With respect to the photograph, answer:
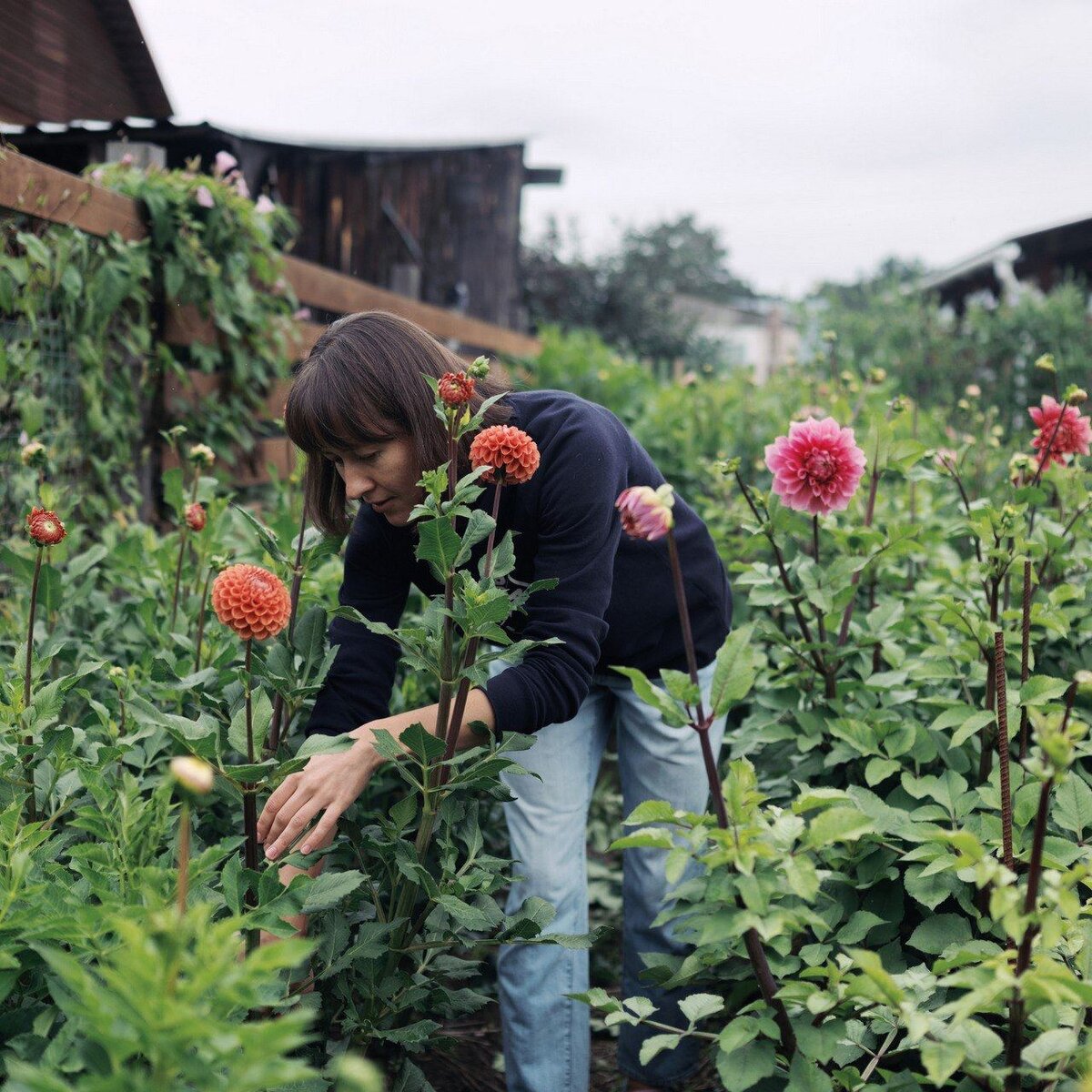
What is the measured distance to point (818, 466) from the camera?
5.34 ft

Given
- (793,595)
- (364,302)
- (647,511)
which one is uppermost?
(364,302)

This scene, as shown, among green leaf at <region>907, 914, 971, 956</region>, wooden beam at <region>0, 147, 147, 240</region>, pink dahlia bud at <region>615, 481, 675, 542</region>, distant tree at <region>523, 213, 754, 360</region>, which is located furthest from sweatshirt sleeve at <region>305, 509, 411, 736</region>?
distant tree at <region>523, 213, 754, 360</region>

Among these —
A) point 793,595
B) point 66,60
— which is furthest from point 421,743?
point 66,60

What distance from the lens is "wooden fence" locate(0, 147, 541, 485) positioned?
7.63 ft

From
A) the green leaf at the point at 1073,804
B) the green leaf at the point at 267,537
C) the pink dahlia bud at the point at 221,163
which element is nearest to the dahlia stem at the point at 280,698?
the green leaf at the point at 267,537

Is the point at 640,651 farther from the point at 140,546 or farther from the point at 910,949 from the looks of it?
the point at 140,546

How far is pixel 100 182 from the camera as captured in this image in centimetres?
291

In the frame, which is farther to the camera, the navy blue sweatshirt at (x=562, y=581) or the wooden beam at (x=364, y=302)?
the wooden beam at (x=364, y=302)

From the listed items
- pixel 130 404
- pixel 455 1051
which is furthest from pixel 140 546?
pixel 455 1051

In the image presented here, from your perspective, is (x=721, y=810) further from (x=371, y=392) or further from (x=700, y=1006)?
(x=371, y=392)

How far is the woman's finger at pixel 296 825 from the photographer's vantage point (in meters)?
1.35

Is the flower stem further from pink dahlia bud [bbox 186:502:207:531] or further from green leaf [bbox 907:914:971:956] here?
pink dahlia bud [bbox 186:502:207:531]

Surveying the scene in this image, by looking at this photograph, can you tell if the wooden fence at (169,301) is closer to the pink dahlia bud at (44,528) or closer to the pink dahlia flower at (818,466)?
the pink dahlia bud at (44,528)

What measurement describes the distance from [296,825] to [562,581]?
0.53m
